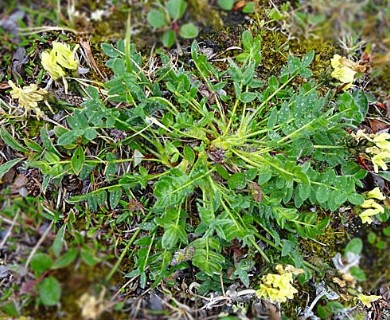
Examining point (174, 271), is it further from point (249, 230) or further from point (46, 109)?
point (46, 109)

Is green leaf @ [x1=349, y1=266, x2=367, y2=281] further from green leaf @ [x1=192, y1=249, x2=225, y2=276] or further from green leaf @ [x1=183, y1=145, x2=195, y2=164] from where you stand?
green leaf @ [x1=183, y1=145, x2=195, y2=164]

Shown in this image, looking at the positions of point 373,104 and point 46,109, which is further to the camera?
point 373,104

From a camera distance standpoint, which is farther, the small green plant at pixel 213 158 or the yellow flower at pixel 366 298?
the yellow flower at pixel 366 298

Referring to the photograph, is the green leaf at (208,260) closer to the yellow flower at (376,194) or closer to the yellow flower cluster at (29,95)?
the yellow flower at (376,194)

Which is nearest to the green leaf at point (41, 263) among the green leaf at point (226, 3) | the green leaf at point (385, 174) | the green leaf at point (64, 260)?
the green leaf at point (64, 260)

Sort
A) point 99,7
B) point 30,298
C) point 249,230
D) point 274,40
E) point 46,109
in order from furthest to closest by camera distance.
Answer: point 274,40 → point 46,109 → point 249,230 → point 99,7 → point 30,298

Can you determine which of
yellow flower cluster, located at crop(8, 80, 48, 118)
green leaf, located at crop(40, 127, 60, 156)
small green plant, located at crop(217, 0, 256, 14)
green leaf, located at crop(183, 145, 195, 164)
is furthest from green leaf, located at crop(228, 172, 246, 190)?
yellow flower cluster, located at crop(8, 80, 48, 118)

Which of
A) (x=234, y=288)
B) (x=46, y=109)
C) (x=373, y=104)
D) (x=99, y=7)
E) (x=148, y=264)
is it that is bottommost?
(x=234, y=288)

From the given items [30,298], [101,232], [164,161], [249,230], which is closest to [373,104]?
[249,230]
